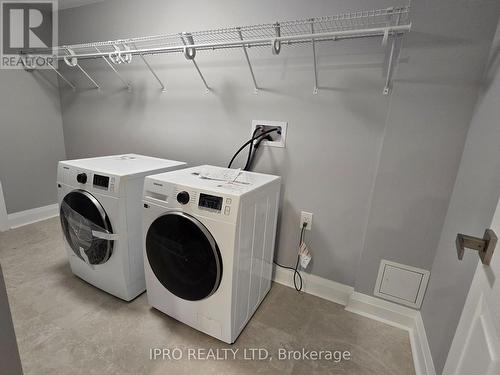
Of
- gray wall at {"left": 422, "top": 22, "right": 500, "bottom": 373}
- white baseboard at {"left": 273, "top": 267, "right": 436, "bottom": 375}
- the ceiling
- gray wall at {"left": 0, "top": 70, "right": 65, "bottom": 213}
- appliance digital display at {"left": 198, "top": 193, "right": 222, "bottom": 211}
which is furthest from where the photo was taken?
gray wall at {"left": 0, "top": 70, "right": 65, "bottom": 213}

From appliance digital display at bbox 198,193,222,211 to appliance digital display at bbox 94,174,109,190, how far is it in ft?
2.03

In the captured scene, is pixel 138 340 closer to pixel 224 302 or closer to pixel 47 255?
pixel 224 302

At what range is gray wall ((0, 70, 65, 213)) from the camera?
2.32m

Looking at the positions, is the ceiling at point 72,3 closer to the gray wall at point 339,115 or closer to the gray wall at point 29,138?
the gray wall at point 339,115

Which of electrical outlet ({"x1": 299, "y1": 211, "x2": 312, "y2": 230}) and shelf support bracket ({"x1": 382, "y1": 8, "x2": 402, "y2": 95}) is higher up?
shelf support bracket ({"x1": 382, "y1": 8, "x2": 402, "y2": 95})

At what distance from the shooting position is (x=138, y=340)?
1310 mm

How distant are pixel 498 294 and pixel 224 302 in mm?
1030

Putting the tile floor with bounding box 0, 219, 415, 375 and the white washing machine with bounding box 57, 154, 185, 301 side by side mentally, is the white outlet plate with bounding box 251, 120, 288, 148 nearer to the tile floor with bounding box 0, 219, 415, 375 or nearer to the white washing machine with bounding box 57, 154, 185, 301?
the white washing machine with bounding box 57, 154, 185, 301

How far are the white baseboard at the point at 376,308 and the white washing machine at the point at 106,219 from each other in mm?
1044

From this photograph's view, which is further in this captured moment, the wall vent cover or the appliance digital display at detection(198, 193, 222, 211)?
the wall vent cover

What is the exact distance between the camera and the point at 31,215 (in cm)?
Answer: 257

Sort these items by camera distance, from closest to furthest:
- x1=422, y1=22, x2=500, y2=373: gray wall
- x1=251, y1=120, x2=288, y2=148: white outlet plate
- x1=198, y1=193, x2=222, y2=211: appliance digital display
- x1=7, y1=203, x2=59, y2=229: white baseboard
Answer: x1=422, y1=22, x2=500, y2=373: gray wall < x1=198, y1=193, x2=222, y2=211: appliance digital display < x1=251, y1=120, x2=288, y2=148: white outlet plate < x1=7, y1=203, x2=59, y2=229: white baseboard

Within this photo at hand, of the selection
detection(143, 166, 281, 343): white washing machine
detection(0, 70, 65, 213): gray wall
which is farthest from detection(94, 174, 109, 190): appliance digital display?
detection(0, 70, 65, 213): gray wall

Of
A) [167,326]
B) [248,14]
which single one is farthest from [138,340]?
[248,14]
